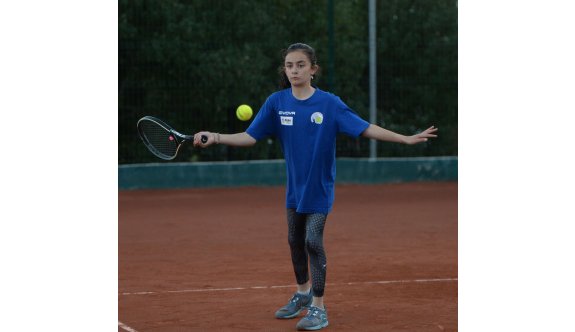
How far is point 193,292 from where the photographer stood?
7.54m

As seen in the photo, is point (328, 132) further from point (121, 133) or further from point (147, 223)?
point (121, 133)

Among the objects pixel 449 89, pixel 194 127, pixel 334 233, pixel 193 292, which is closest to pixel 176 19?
pixel 194 127

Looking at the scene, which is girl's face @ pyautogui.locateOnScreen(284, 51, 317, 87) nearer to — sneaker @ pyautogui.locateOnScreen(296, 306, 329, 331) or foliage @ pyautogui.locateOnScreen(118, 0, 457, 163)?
sneaker @ pyautogui.locateOnScreen(296, 306, 329, 331)

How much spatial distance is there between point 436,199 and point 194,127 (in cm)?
393

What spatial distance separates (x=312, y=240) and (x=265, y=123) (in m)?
0.78

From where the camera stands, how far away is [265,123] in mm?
6488

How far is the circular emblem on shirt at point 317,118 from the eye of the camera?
629 cm

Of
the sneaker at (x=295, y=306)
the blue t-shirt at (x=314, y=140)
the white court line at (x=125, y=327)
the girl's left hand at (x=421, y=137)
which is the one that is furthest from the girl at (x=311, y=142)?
the white court line at (x=125, y=327)

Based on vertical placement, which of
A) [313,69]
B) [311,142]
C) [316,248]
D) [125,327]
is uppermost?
[313,69]

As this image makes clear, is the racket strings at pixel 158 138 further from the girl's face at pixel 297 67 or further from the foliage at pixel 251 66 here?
the foliage at pixel 251 66

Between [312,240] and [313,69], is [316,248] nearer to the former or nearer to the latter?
[312,240]

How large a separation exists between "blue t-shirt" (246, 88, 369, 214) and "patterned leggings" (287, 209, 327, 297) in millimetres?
79

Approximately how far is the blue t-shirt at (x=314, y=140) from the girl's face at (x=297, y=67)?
0.13 m

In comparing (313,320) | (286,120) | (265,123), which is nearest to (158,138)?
(265,123)
